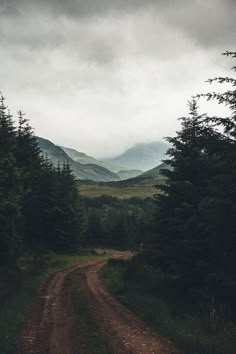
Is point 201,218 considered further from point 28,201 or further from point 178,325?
point 28,201

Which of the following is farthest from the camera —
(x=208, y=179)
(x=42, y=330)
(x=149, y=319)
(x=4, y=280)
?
(x=4, y=280)

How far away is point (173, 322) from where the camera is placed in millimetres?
13469

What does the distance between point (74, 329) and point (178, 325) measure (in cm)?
384

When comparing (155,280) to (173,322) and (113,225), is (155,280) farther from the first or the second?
(113,225)

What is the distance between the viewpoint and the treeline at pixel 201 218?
595 inches

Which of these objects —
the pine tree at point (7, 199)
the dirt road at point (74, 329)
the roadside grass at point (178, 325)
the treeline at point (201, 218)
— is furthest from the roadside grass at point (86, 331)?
the pine tree at point (7, 199)

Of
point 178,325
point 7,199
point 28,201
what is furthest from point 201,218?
point 28,201

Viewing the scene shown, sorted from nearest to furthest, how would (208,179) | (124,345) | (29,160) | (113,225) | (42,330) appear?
(124,345)
(42,330)
(208,179)
(29,160)
(113,225)

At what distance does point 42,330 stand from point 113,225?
7158 centimetres

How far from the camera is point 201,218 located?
1833 cm

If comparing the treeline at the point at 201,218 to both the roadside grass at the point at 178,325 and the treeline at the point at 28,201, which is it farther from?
the treeline at the point at 28,201

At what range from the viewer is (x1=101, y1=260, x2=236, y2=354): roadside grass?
1055 cm

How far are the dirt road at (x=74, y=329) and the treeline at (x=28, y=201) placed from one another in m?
7.51

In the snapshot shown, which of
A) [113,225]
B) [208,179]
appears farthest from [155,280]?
[113,225]
